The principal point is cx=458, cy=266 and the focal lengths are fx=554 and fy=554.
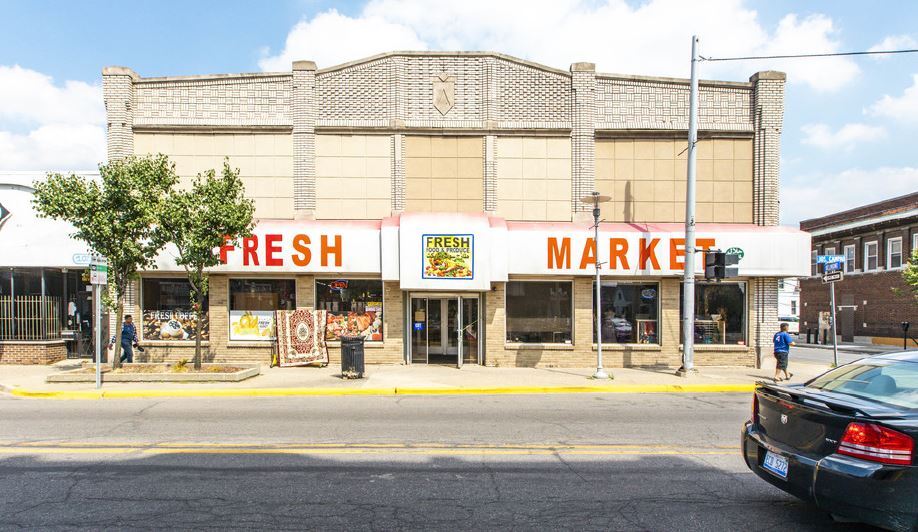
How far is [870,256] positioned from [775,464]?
124 feet

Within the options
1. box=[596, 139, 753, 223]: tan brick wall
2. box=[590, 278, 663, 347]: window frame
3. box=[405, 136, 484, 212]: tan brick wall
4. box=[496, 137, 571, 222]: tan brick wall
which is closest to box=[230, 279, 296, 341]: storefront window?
box=[405, 136, 484, 212]: tan brick wall

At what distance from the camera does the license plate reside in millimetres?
4609

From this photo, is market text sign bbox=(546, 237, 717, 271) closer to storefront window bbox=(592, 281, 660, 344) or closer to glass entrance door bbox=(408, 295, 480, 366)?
storefront window bbox=(592, 281, 660, 344)

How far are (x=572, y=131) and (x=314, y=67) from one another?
7.80 m

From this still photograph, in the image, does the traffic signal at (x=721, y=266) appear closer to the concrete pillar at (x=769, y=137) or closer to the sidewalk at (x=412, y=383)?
the sidewalk at (x=412, y=383)

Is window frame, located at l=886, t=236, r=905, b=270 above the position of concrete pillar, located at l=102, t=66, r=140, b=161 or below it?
below

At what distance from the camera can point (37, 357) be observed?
54.2ft

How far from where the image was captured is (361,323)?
16062 millimetres

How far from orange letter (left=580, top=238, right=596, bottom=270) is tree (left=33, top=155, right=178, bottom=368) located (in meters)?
10.8

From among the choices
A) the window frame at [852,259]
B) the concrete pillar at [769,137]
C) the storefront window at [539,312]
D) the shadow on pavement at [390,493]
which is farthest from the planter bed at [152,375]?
the window frame at [852,259]

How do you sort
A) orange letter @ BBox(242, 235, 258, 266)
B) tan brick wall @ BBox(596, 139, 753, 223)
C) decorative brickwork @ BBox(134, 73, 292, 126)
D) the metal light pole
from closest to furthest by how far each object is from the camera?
1. the metal light pole
2. orange letter @ BBox(242, 235, 258, 266)
3. decorative brickwork @ BBox(134, 73, 292, 126)
4. tan brick wall @ BBox(596, 139, 753, 223)

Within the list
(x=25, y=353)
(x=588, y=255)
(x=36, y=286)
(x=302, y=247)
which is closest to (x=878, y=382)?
(x=588, y=255)

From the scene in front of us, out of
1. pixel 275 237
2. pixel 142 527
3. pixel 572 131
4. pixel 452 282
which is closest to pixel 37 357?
pixel 275 237

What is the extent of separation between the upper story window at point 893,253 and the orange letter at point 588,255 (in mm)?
27397
